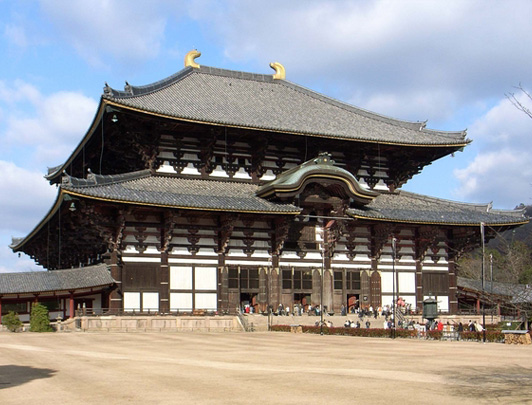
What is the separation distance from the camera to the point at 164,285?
4894cm

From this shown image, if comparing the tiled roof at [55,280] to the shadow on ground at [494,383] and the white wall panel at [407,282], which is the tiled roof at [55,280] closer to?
the white wall panel at [407,282]

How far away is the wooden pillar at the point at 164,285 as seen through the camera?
160 ft

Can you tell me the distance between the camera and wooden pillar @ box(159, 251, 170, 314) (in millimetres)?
48625

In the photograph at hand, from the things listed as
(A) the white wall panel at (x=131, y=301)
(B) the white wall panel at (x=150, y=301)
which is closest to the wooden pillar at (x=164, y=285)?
(B) the white wall panel at (x=150, y=301)

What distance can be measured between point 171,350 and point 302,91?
42.3 metres

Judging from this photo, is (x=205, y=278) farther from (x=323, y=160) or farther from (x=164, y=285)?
(x=323, y=160)

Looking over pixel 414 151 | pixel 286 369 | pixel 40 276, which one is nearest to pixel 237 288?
pixel 40 276

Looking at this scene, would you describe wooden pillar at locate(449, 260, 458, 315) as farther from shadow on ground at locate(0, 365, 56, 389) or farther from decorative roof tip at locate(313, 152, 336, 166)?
shadow on ground at locate(0, 365, 56, 389)

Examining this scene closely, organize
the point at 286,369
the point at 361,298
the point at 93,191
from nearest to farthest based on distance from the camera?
the point at 286,369 → the point at 93,191 → the point at 361,298

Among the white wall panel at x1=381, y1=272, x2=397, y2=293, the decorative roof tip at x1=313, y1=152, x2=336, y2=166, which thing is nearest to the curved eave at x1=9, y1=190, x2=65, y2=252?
the decorative roof tip at x1=313, y1=152, x2=336, y2=166

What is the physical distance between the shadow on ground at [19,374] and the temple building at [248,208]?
23.2 m

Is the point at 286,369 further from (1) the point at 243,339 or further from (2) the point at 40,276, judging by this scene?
(2) the point at 40,276

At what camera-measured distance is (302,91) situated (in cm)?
6706

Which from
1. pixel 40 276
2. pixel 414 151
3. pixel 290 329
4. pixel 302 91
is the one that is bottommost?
pixel 290 329
